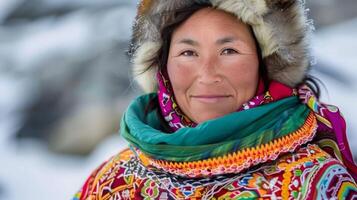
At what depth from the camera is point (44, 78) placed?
4.63 meters

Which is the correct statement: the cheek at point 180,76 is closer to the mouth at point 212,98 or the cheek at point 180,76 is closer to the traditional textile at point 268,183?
the mouth at point 212,98

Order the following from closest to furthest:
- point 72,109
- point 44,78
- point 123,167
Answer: point 123,167, point 72,109, point 44,78

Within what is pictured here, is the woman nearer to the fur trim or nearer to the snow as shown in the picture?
the fur trim

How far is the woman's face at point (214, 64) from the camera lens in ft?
5.35

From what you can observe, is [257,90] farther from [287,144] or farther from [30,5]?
[30,5]

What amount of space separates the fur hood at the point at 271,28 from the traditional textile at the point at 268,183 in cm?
23

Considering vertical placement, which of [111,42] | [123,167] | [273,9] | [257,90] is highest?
[273,9]

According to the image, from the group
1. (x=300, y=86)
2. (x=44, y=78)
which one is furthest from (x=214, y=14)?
(x=44, y=78)

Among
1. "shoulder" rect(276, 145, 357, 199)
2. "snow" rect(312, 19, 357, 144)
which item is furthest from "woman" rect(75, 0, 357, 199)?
"snow" rect(312, 19, 357, 144)

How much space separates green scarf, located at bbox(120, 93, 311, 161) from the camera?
5.16 feet

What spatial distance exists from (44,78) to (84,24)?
585 millimetres

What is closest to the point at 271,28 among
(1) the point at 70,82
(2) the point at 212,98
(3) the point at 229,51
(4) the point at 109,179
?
(3) the point at 229,51

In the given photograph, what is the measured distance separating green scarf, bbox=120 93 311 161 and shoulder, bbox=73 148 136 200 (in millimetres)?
175

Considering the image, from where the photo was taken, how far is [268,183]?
157cm
